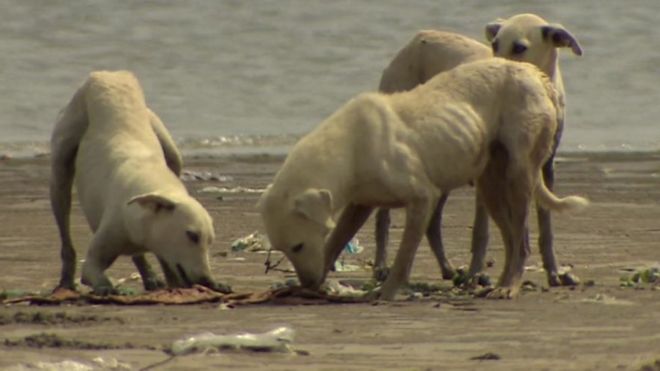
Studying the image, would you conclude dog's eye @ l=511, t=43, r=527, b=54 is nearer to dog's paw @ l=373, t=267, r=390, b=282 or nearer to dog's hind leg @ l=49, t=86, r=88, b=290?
dog's paw @ l=373, t=267, r=390, b=282

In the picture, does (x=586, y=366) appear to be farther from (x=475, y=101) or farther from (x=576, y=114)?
(x=576, y=114)

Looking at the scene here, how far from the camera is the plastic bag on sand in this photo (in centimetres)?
944

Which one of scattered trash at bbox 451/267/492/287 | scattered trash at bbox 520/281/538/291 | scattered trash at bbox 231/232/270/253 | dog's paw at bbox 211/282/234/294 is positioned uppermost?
dog's paw at bbox 211/282/234/294

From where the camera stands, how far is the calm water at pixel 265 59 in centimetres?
2756

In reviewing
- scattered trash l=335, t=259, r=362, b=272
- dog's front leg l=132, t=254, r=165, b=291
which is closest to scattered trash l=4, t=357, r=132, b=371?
dog's front leg l=132, t=254, r=165, b=291

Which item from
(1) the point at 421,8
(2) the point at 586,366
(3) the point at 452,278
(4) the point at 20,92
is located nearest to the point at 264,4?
(1) the point at 421,8

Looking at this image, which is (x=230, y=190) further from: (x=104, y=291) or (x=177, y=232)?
(x=177, y=232)

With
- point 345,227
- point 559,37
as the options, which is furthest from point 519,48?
point 345,227

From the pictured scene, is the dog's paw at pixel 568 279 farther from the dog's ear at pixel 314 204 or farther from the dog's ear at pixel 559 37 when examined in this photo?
the dog's ear at pixel 314 204

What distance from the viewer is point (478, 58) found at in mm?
14289

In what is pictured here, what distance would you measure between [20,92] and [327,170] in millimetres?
19342

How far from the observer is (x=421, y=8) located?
130ft

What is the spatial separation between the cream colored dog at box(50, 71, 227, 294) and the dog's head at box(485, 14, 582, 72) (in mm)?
2448

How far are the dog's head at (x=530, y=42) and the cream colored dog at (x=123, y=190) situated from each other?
2.45m
